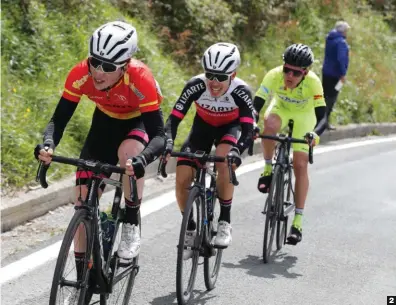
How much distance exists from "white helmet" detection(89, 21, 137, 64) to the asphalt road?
6.31ft

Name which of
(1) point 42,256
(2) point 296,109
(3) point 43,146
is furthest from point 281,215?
(3) point 43,146

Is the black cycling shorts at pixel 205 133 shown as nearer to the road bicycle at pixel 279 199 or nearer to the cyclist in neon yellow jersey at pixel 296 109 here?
the road bicycle at pixel 279 199

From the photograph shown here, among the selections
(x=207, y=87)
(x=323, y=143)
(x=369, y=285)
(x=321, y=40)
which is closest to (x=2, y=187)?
(x=207, y=87)

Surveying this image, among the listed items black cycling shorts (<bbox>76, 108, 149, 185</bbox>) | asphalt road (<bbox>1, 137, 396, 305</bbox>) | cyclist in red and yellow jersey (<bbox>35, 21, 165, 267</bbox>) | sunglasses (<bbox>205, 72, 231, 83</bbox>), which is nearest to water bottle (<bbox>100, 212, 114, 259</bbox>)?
cyclist in red and yellow jersey (<bbox>35, 21, 165, 267</bbox>)

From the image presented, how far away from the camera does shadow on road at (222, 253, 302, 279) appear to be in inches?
272

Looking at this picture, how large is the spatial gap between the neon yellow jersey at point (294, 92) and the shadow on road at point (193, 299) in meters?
2.52

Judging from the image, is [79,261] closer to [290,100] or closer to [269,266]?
[269,266]

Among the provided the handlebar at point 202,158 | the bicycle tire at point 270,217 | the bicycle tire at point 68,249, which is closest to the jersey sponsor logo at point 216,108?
the handlebar at point 202,158

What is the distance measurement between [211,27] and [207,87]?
9564 millimetres

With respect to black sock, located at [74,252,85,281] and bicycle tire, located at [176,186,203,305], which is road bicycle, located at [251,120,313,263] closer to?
bicycle tire, located at [176,186,203,305]

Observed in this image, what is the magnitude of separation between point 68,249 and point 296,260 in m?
3.39

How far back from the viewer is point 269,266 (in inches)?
282

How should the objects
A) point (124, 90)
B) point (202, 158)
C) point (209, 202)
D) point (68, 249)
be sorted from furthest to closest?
point (209, 202)
point (202, 158)
point (124, 90)
point (68, 249)

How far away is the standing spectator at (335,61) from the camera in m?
14.8
